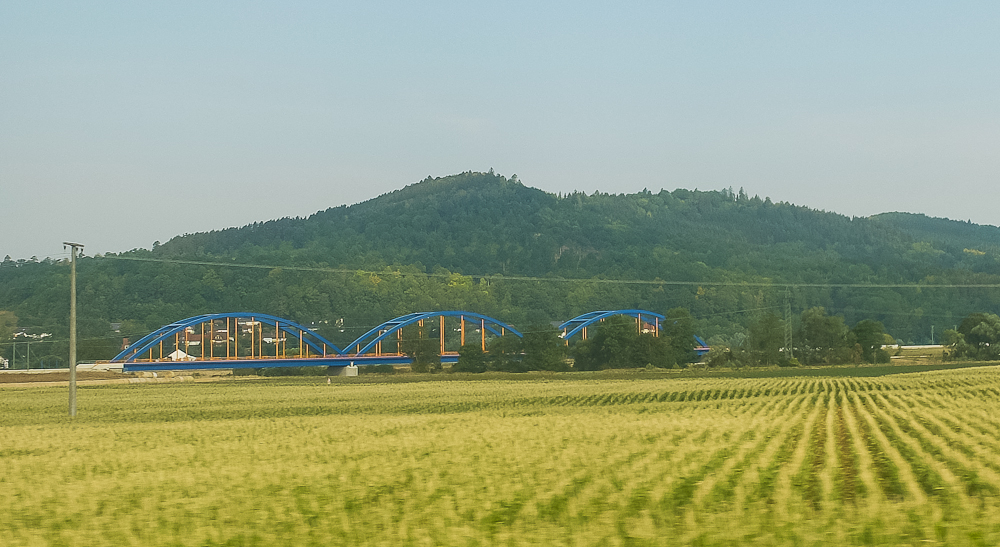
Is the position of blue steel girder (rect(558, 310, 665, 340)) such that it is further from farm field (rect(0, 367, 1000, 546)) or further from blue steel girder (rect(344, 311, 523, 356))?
farm field (rect(0, 367, 1000, 546))

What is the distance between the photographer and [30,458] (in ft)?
93.8

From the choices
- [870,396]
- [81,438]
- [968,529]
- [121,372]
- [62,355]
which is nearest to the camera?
[968,529]

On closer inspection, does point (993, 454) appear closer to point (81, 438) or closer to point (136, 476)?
point (136, 476)

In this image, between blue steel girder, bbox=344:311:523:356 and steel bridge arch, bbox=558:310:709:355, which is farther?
steel bridge arch, bbox=558:310:709:355

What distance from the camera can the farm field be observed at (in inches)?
583

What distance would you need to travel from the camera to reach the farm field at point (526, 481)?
48.5ft

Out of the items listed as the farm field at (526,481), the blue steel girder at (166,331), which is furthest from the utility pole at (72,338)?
the blue steel girder at (166,331)

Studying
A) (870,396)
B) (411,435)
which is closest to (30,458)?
(411,435)

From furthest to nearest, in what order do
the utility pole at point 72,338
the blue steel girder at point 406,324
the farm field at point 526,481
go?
the blue steel girder at point 406,324 < the utility pole at point 72,338 < the farm field at point 526,481

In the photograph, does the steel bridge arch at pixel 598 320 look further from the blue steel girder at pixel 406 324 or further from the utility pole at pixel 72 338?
the utility pole at pixel 72 338

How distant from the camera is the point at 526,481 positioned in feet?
65.5

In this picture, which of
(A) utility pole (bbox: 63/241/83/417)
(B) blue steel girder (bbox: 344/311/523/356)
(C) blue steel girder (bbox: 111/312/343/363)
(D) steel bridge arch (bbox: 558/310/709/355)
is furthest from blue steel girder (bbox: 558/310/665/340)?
(A) utility pole (bbox: 63/241/83/417)

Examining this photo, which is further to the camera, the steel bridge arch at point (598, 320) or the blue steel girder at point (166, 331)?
the steel bridge arch at point (598, 320)

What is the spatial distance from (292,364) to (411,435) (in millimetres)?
110246
